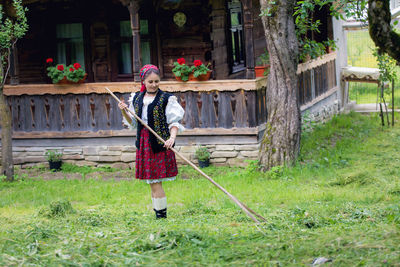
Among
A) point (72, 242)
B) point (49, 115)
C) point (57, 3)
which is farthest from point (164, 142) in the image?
point (57, 3)

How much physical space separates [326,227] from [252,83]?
17.1 ft

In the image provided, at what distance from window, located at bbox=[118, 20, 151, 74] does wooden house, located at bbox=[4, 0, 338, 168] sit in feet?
0.08

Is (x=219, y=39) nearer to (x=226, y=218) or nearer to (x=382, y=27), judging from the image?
(x=226, y=218)

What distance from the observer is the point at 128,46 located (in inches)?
575

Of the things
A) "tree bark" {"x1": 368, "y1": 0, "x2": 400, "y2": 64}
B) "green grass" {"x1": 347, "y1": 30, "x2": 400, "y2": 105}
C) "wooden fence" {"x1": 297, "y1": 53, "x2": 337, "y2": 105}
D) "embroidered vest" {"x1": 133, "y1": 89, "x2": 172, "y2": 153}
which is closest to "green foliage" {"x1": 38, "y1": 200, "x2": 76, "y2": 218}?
"embroidered vest" {"x1": 133, "y1": 89, "x2": 172, "y2": 153}

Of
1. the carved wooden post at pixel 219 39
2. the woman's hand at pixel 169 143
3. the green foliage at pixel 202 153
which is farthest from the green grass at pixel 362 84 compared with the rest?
the woman's hand at pixel 169 143

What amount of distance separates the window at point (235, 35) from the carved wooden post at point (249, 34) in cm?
274

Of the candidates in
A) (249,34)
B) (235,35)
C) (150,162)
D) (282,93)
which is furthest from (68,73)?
(150,162)

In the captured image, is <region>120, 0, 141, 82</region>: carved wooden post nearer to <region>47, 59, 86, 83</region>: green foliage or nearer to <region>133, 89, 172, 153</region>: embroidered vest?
<region>47, 59, 86, 83</region>: green foliage

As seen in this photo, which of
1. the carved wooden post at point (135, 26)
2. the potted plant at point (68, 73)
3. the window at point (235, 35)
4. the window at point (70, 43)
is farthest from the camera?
the window at point (70, 43)

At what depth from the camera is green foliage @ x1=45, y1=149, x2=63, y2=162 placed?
40.2 ft

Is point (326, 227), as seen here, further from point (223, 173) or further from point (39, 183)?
point (39, 183)

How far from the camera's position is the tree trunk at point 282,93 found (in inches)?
404

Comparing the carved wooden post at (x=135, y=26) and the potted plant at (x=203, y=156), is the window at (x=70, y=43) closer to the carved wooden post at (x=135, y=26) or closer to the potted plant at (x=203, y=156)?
the carved wooden post at (x=135, y=26)
